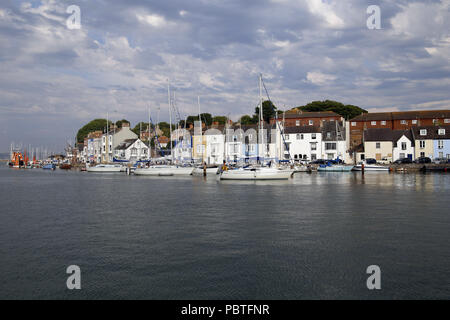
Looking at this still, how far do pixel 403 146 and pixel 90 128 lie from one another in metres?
137

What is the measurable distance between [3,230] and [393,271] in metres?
17.7

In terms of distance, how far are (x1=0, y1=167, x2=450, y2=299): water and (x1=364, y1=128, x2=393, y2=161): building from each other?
67.3m

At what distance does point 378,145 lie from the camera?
302 ft

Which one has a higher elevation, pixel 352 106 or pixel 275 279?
pixel 352 106

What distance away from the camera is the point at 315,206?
2773cm

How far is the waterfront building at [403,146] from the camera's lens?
295 feet

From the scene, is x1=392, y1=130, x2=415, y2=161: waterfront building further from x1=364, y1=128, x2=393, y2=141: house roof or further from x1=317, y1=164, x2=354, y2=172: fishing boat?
x1=317, y1=164, x2=354, y2=172: fishing boat

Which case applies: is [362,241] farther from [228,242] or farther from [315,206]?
[315,206]

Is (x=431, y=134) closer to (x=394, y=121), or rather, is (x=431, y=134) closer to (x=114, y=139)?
(x=394, y=121)

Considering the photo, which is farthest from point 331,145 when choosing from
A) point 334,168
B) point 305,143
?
point 334,168

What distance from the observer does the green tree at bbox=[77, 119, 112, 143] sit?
17988cm

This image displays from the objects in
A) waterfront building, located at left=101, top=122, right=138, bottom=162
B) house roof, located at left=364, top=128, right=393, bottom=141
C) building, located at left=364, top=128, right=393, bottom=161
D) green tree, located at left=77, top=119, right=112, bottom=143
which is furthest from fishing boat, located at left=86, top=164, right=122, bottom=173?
green tree, located at left=77, top=119, right=112, bottom=143
